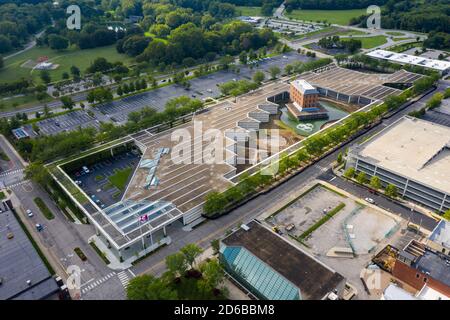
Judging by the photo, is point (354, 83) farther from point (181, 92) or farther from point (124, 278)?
point (124, 278)

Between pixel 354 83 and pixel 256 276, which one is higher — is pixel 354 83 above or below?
above

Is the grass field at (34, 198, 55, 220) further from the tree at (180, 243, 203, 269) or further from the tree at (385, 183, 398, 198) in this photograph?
the tree at (385, 183, 398, 198)

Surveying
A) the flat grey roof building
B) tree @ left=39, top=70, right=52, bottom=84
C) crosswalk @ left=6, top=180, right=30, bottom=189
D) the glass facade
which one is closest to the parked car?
the flat grey roof building

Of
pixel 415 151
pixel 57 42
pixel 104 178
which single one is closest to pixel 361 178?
pixel 415 151

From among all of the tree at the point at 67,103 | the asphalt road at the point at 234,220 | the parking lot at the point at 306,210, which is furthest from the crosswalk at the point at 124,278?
the tree at the point at 67,103

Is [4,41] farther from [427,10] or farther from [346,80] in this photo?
[427,10]

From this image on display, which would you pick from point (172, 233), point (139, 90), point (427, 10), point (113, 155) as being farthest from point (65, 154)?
point (427, 10)
